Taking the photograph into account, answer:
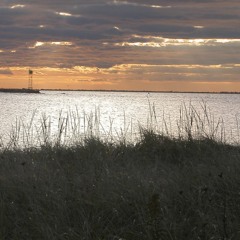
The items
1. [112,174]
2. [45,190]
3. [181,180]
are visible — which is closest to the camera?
[45,190]

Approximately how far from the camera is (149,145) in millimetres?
12781

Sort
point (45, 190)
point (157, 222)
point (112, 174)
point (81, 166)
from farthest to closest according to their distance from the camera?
point (81, 166)
point (112, 174)
point (45, 190)
point (157, 222)

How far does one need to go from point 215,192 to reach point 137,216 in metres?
1.47

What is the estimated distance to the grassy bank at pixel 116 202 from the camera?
251 inches

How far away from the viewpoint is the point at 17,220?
22.6ft

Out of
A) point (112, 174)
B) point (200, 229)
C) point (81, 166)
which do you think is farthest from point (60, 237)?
point (81, 166)

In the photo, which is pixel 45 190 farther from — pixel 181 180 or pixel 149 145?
pixel 149 145

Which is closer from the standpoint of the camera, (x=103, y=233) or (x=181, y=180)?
(x=103, y=233)

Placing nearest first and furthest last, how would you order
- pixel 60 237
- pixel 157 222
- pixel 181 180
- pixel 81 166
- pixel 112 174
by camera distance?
pixel 157 222 → pixel 60 237 → pixel 181 180 → pixel 112 174 → pixel 81 166

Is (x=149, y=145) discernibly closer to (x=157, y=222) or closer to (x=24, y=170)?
(x=24, y=170)

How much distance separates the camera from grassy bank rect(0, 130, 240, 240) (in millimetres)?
6375

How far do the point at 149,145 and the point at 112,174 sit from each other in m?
4.25

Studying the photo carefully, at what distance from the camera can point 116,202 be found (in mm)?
7188

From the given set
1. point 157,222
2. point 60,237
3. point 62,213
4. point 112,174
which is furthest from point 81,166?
point 157,222
